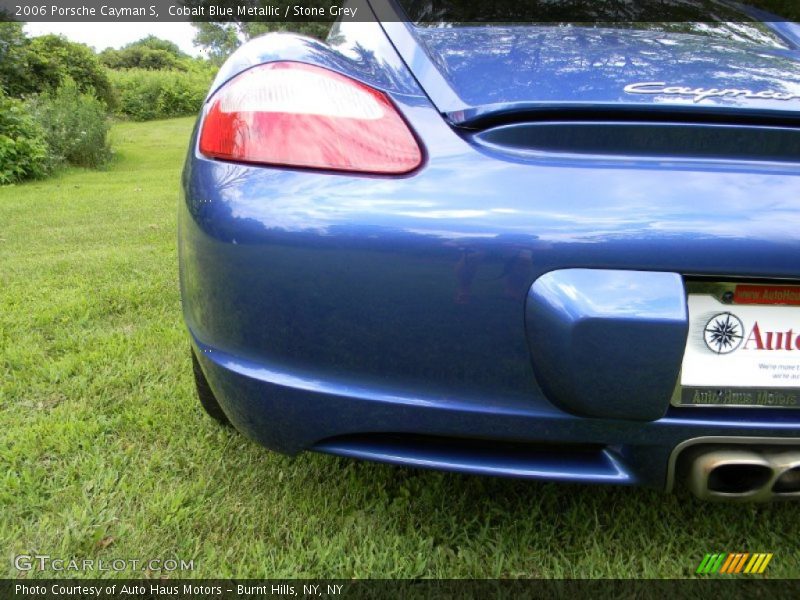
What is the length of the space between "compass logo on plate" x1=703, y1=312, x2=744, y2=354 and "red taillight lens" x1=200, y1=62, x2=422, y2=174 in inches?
22.3

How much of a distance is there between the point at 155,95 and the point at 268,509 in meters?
24.9

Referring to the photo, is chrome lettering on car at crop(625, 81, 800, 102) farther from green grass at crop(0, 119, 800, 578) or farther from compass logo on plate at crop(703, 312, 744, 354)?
green grass at crop(0, 119, 800, 578)

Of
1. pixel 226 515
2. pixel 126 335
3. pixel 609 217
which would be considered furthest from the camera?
pixel 126 335

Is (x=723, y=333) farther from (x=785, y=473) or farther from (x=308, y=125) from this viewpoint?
(x=308, y=125)

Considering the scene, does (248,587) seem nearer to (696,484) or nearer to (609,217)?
(696,484)

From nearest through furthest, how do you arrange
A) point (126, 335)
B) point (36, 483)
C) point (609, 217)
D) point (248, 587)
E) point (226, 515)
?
point (609, 217)
point (248, 587)
point (226, 515)
point (36, 483)
point (126, 335)

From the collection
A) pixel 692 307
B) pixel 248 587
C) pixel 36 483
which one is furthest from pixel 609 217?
pixel 36 483

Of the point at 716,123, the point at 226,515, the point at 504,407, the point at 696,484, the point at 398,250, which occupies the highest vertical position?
the point at 716,123

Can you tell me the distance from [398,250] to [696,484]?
68cm

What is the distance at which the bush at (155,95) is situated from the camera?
73.7 ft

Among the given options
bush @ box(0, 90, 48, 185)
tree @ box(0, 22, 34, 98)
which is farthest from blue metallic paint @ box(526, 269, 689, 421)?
tree @ box(0, 22, 34, 98)

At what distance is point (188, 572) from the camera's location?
1.22 m

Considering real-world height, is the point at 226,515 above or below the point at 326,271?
below

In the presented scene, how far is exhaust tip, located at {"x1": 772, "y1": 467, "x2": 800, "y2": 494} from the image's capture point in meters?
1.02
